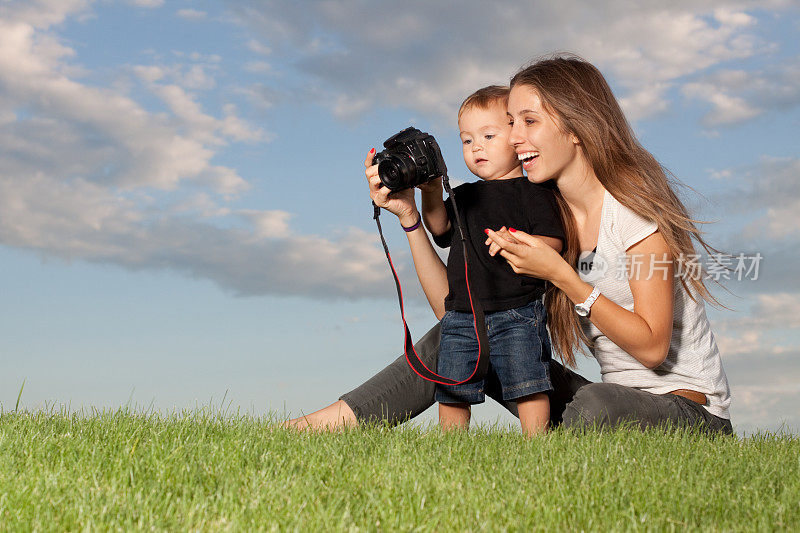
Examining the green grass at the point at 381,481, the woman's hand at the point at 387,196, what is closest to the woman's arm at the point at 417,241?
the woman's hand at the point at 387,196

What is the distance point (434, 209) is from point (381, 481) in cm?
214

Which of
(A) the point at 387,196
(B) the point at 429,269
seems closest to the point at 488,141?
(A) the point at 387,196

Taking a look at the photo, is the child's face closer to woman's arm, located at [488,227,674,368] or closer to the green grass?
woman's arm, located at [488,227,674,368]

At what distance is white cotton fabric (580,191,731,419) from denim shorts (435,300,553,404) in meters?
0.52

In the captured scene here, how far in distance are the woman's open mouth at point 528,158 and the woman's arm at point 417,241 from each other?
74cm

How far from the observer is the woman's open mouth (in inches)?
176

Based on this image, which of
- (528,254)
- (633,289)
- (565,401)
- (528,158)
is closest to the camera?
(528,254)

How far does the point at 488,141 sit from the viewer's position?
4625 millimetres

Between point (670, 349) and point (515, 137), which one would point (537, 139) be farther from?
point (670, 349)

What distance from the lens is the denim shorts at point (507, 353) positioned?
443 cm

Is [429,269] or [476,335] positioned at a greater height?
[429,269]

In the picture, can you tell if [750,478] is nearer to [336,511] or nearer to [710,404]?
[710,404]

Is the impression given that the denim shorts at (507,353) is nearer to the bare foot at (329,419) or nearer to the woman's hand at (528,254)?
the woman's hand at (528,254)

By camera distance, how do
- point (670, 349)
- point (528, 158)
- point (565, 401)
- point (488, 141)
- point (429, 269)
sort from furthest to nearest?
point (565, 401) < point (429, 269) < point (670, 349) < point (488, 141) < point (528, 158)
